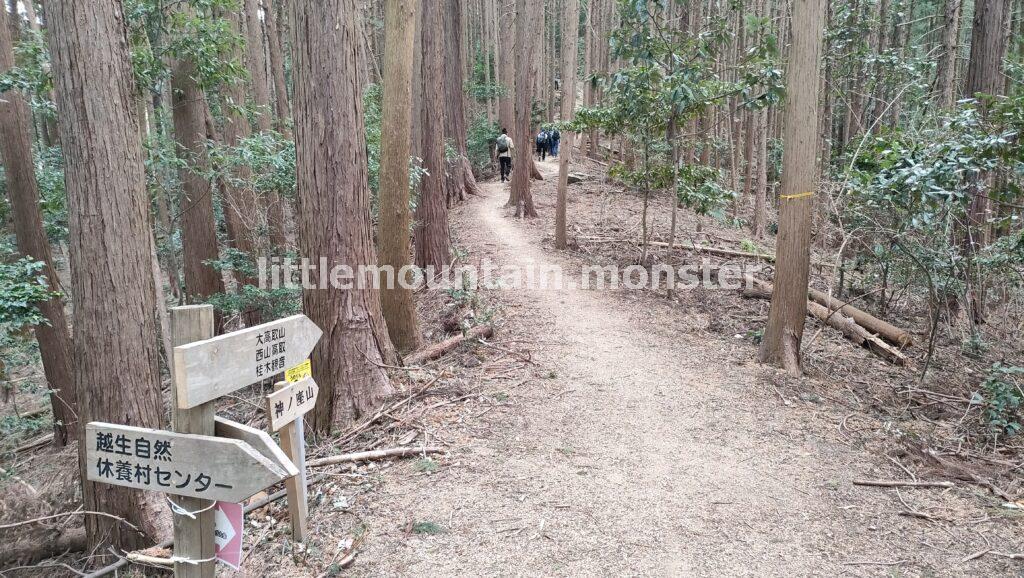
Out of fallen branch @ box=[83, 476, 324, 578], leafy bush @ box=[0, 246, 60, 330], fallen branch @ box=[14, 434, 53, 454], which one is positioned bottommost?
fallen branch @ box=[14, 434, 53, 454]

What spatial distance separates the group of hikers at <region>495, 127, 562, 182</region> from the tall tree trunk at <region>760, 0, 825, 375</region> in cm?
891

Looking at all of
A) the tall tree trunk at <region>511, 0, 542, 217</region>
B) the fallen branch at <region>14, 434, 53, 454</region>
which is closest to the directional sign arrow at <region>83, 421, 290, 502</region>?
the fallen branch at <region>14, 434, 53, 454</region>

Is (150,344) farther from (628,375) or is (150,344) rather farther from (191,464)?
(628,375)

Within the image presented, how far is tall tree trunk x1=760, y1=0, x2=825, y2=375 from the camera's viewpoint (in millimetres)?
5984

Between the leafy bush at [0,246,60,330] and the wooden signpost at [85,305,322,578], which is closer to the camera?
the wooden signpost at [85,305,322,578]

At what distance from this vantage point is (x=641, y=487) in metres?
4.32

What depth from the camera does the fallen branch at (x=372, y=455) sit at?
4.68m

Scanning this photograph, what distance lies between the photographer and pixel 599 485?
434 centimetres

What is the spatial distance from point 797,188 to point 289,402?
5510 millimetres

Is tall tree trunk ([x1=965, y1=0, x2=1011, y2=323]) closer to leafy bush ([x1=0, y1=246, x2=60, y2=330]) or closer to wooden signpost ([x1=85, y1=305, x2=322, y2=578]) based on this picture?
wooden signpost ([x1=85, y1=305, x2=322, y2=578])

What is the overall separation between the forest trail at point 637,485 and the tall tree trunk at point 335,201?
4.52ft

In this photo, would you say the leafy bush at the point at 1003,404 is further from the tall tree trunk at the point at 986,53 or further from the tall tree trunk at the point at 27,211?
the tall tree trunk at the point at 27,211

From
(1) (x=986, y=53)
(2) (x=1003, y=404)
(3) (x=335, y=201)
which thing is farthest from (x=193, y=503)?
(1) (x=986, y=53)

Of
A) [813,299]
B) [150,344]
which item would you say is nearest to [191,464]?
[150,344]
